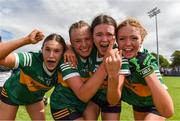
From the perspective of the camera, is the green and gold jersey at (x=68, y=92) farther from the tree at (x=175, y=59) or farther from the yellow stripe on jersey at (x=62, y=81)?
the tree at (x=175, y=59)

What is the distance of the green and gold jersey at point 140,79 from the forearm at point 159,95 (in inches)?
3.7

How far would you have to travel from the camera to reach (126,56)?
4.59 metres

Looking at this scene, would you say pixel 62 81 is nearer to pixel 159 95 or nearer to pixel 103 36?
pixel 103 36

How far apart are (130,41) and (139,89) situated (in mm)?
688

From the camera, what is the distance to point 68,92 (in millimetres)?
4797

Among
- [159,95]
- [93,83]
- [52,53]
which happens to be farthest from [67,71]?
[159,95]

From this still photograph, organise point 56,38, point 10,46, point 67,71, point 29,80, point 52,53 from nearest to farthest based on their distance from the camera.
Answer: point 10,46 → point 67,71 → point 52,53 → point 56,38 → point 29,80

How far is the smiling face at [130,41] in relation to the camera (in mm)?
4555

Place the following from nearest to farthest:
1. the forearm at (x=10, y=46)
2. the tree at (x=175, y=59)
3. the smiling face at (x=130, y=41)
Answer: the forearm at (x=10, y=46) < the smiling face at (x=130, y=41) < the tree at (x=175, y=59)

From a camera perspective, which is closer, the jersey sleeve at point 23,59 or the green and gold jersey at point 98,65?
the green and gold jersey at point 98,65

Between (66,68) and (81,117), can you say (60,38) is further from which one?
(81,117)

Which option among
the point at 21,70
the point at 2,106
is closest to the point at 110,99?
the point at 21,70

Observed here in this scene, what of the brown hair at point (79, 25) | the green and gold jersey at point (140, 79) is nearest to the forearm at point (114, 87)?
the green and gold jersey at point (140, 79)

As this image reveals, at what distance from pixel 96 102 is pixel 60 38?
3.41 feet
